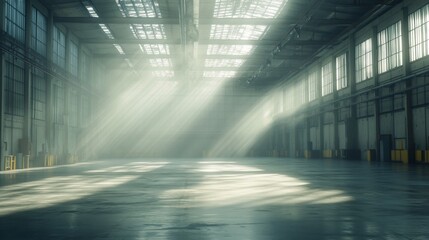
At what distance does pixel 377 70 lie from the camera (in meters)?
35.4

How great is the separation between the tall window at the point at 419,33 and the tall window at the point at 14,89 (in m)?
25.9

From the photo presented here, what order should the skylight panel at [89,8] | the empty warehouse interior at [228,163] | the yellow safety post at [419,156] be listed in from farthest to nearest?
the skylight panel at [89,8]
the yellow safety post at [419,156]
the empty warehouse interior at [228,163]

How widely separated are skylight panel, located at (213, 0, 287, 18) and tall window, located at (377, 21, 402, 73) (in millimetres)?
8059

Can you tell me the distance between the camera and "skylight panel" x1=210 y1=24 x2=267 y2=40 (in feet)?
132

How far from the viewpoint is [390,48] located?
3347 cm

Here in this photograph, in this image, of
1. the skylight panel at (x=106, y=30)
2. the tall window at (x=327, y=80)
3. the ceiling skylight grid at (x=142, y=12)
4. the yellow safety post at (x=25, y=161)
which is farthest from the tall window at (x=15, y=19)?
the tall window at (x=327, y=80)

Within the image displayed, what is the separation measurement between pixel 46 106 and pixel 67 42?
841 centimetres

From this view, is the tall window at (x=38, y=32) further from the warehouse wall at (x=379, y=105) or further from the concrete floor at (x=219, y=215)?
the warehouse wall at (x=379, y=105)

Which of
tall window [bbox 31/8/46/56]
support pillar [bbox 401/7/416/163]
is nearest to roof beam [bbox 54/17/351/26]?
tall window [bbox 31/8/46/56]

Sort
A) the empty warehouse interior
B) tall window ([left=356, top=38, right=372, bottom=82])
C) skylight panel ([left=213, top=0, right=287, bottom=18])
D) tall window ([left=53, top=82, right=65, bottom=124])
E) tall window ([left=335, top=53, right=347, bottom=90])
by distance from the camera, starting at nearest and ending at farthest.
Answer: the empty warehouse interior, skylight panel ([left=213, top=0, right=287, bottom=18]), tall window ([left=356, top=38, right=372, bottom=82]), tall window ([left=53, top=82, right=65, bottom=124]), tall window ([left=335, top=53, right=347, bottom=90])

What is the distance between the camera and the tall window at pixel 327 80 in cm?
4691

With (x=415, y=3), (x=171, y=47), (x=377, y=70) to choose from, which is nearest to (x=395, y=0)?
(x=415, y=3)

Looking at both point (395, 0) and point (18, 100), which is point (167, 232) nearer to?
point (18, 100)

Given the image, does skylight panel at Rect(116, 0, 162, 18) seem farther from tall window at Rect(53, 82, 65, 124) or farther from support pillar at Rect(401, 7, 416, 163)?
support pillar at Rect(401, 7, 416, 163)
